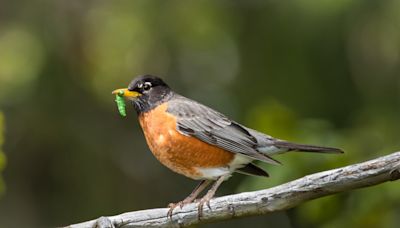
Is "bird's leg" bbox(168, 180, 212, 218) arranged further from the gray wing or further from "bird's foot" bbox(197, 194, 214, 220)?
the gray wing

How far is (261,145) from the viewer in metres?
5.29

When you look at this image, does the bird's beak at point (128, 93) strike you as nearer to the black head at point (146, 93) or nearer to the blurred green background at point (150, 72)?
the black head at point (146, 93)

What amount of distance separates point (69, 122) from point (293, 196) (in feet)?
13.7

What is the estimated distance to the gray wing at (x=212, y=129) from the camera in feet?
16.7

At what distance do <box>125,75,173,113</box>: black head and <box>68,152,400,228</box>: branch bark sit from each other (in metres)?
1.09

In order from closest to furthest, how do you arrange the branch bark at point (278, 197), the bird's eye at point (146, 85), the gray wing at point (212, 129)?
1. the branch bark at point (278, 197)
2. the gray wing at point (212, 129)
3. the bird's eye at point (146, 85)

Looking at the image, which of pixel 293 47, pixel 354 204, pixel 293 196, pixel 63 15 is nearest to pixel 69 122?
pixel 63 15

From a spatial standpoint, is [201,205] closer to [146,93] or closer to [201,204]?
[201,204]

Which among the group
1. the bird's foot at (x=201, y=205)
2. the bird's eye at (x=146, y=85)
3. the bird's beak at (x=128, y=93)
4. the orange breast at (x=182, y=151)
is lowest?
the bird's foot at (x=201, y=205)

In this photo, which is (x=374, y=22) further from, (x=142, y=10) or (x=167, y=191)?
(x=167, y=191)

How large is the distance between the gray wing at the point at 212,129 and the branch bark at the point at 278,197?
2.29 feet

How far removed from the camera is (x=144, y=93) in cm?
544

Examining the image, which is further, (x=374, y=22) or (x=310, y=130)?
(x=374, y=22)

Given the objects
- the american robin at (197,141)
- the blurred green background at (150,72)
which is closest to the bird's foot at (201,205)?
the american robin at (197,141)
